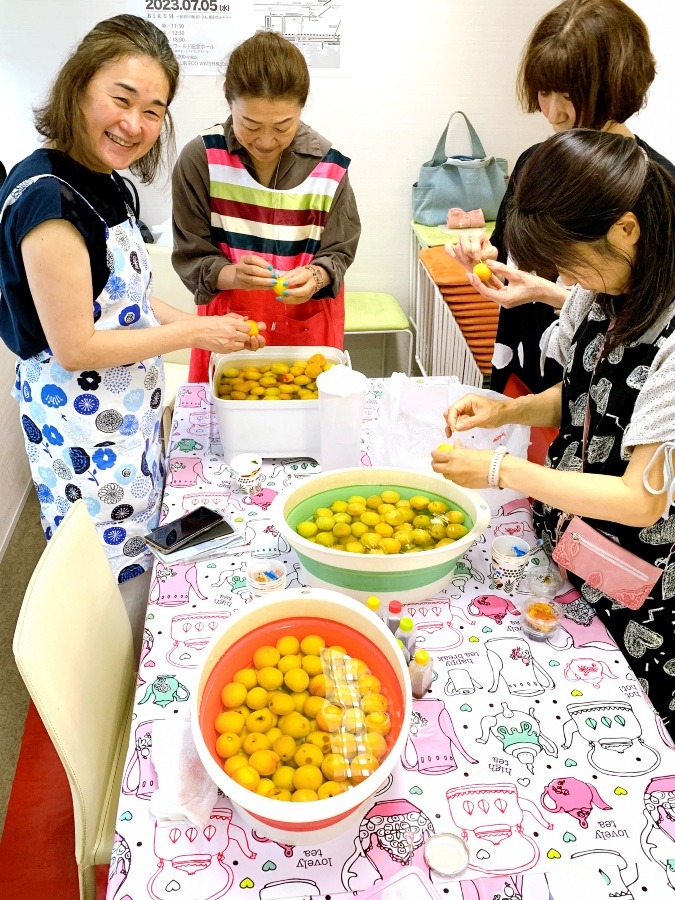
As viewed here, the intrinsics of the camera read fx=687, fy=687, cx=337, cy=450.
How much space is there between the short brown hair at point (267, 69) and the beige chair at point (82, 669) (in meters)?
1.12

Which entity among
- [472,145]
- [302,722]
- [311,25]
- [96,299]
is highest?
[311,25]

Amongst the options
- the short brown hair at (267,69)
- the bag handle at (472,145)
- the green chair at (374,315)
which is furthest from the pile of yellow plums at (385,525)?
the bag handle at (472,145)

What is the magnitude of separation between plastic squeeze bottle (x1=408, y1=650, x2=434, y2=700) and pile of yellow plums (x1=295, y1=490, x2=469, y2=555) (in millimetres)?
231

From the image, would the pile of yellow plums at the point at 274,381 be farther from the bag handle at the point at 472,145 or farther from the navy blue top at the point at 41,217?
the bag handle at the point at 472,145

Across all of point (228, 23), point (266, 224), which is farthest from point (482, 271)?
point (228, 23)

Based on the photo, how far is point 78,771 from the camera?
A: 114 cm

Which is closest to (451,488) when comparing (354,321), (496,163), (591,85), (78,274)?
(78,274)

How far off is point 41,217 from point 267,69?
30.6 inches

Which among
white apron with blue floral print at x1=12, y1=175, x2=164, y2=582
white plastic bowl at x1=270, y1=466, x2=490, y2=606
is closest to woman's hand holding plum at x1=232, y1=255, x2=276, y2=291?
white apron with blue floral print at x1=12, y1=175, x2=164, y2=582

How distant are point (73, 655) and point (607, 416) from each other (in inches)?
40.7

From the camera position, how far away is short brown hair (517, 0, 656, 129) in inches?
59.4

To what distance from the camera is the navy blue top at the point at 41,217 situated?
50.5 inches

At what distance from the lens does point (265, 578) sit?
1.34 m

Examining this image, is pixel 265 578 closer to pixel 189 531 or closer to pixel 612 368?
pixel 189 531
